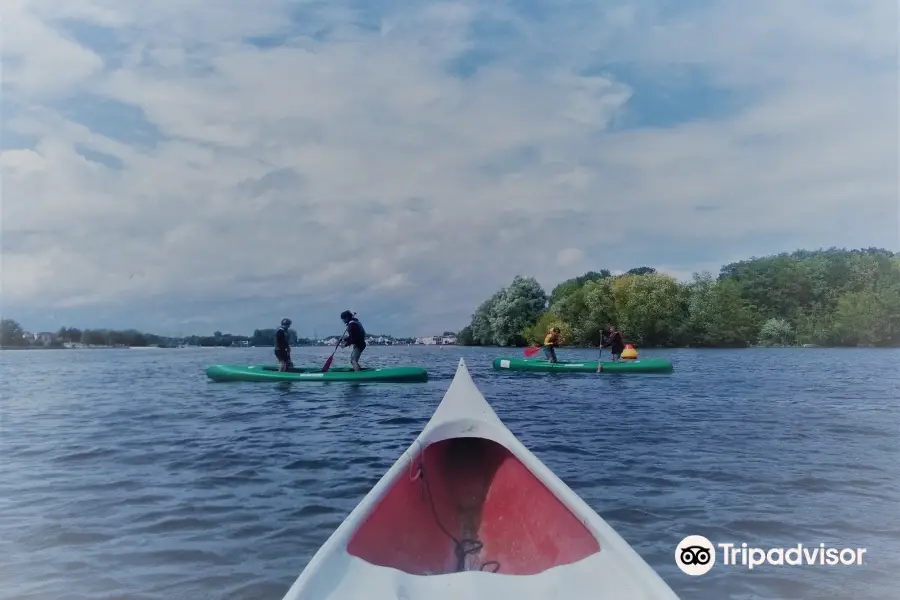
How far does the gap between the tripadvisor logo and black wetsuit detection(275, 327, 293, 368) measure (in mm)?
9596

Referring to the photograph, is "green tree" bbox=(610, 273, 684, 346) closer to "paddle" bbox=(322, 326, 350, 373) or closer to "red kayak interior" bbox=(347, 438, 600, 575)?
"paddle" bbox=(322, 326, 350, 373)

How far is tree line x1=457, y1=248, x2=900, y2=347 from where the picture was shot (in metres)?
25.0

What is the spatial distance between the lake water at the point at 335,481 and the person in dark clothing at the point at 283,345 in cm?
200

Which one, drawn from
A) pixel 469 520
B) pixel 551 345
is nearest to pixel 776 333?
pixel 551 345

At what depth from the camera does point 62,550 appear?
3537 mm

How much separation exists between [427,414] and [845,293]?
25.0m

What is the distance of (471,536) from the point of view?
3.34 metres

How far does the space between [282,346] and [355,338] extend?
4.70 ft

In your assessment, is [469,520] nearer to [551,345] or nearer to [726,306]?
[551,345]

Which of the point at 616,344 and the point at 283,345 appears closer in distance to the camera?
the point at 283,345

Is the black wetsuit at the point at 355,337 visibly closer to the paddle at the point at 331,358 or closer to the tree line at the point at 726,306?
the paddle at the point at 331,358

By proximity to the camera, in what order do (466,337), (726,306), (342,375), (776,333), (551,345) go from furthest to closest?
(776,333) → (726,306) → (466,337) → (551,345) → (342,375)

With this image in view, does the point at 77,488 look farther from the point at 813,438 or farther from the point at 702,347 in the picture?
the point at 702,347

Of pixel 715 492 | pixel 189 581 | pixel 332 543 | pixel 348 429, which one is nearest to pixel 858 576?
pixel 715 492
